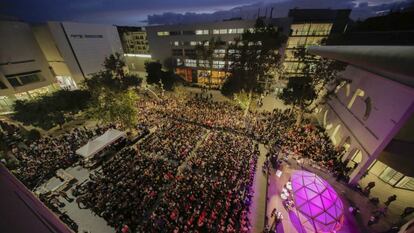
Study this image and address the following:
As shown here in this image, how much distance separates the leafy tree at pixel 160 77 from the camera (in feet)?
117

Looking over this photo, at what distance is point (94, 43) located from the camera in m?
35.4

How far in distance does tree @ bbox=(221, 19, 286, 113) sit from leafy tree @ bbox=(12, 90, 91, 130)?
993 inches

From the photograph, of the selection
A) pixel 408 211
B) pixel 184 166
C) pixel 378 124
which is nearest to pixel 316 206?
pixel 408 211

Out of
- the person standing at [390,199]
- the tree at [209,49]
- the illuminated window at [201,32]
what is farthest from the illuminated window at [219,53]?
the person standing at [390,199]

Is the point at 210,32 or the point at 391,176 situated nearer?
the point at 391,176

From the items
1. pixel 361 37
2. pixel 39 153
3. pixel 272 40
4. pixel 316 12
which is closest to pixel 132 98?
pixel 39 153

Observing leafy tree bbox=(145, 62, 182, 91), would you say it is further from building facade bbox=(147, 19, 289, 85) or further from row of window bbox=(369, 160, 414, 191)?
row of window bbox=(369, 160, 414, 191)

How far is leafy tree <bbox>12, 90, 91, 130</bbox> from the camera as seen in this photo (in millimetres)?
19734

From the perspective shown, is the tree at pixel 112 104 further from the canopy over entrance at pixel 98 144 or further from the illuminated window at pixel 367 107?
the illuminated window at pixel 367 107

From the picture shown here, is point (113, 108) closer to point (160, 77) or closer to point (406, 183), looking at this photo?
point (160, 77)

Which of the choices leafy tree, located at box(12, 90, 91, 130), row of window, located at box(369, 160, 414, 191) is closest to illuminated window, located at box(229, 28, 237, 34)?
row of window, located at box(369, 160, 414, 191)

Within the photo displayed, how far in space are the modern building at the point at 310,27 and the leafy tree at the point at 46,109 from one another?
136ft

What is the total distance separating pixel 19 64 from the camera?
2653 cm

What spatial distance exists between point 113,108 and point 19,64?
23.3m
